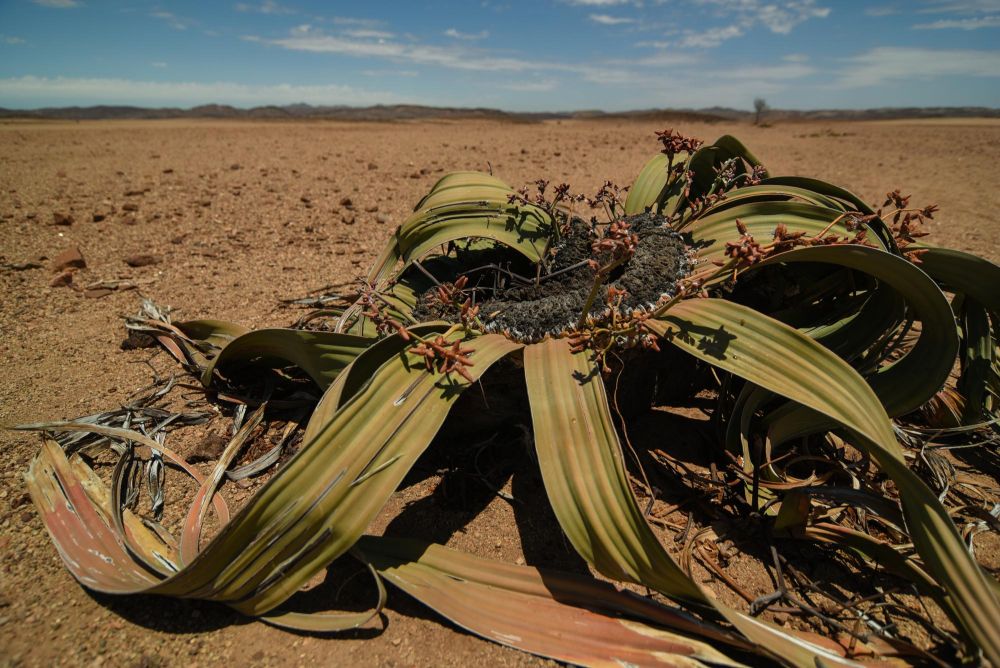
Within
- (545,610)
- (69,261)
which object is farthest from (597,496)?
(69,261)

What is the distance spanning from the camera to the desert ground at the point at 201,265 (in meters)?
1.14

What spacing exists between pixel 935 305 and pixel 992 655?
69cm

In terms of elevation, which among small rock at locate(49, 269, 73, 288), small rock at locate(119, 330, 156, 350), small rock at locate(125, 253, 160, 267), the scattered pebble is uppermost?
small rock at locate(125, 253, 160, 267)

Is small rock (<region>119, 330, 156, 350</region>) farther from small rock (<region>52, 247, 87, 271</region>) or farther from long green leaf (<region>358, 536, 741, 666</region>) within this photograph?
long green leaf (<region>358, 536, 741, 666</region>)

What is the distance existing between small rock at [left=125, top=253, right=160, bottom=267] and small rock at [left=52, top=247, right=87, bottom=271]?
214 mm

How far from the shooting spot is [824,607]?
4.06ft

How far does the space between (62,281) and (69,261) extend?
0.70ft

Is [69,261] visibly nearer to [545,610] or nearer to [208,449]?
[208,449]

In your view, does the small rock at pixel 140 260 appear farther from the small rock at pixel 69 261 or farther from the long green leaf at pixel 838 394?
the long green leaf at pixel 838 394

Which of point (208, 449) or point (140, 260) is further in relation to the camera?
point (140, 260)

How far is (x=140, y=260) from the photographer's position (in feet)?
10.3

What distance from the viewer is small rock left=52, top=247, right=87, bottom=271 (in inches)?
117

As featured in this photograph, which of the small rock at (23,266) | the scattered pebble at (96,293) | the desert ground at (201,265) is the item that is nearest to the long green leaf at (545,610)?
the desert ground at (201,265)

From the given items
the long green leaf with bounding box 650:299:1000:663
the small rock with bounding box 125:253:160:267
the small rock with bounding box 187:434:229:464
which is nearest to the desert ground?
the small rock with bounding box 125:253:160:267
